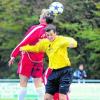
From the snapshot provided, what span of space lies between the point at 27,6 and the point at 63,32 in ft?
8.52

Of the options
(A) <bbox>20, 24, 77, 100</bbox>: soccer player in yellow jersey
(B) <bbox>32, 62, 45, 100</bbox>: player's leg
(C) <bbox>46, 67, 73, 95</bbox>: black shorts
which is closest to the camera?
(A) <bbox>20, 24, 77, 100</bbox>: soccer player in yellow jersey

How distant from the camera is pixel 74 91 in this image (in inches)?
567

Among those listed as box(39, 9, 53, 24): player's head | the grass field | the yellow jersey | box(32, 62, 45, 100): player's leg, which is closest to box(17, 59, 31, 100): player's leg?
box(32, 62, 45, 100): player's leg

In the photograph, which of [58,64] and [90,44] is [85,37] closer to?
[90,44]

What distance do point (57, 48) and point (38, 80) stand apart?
1658 mm

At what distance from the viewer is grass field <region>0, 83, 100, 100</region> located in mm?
14273

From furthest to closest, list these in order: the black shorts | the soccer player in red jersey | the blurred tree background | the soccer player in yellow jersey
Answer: the blurred tree background, the soccer player in red jersey, the black shorts, the soccer player in yellow jersey

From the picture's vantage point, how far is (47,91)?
875cm

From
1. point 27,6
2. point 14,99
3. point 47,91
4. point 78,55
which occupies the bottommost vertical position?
point 78,55

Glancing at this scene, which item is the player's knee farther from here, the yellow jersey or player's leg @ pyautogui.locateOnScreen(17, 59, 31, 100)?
the yellow jersey

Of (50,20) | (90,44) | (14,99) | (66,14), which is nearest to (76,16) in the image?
(66,14)

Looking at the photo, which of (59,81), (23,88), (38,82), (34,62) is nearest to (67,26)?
(34,62)

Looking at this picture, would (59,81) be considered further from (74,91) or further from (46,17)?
(74,91)

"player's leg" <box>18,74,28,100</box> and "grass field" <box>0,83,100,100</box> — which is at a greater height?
"player's leg" <box>18,74,28,100</box>
